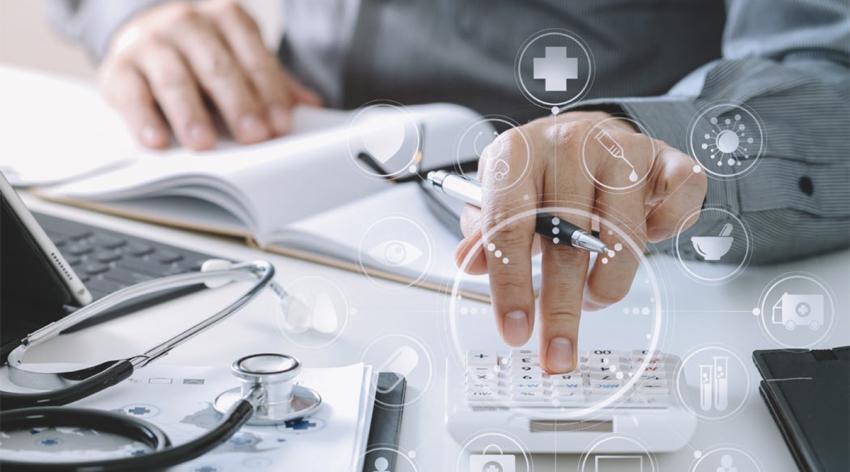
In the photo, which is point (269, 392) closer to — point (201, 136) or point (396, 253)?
point (396, 253)

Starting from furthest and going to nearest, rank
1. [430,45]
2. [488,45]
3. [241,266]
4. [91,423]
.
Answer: [430,45]
[488,45]
[241,266]
[91,423]

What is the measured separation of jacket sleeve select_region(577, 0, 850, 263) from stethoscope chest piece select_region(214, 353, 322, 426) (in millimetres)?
142

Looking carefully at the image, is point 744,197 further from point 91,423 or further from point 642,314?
point 91,423

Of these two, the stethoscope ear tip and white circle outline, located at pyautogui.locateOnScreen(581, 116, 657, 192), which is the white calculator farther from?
the stethoscope ear tip

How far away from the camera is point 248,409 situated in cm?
29

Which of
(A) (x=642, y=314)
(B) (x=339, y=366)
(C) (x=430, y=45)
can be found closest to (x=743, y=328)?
Result: (A) (x=642, y=314)

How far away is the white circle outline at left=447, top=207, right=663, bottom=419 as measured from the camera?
30cm

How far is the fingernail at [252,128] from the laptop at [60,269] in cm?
22

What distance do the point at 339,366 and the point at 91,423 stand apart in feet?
0.34

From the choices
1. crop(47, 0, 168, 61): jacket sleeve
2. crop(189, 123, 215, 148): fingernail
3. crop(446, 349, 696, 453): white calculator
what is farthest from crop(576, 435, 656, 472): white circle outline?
crop(47, 0, 168, 61): jacket sleeve

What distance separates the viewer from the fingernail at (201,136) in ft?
2.37

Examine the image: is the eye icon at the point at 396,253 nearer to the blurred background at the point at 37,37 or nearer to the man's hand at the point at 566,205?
the man's hand at the point at 566,205

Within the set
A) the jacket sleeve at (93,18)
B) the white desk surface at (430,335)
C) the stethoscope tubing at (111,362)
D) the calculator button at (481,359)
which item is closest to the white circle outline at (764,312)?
the white desk surface at (430,335)

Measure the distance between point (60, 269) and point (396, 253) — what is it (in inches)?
6.7
